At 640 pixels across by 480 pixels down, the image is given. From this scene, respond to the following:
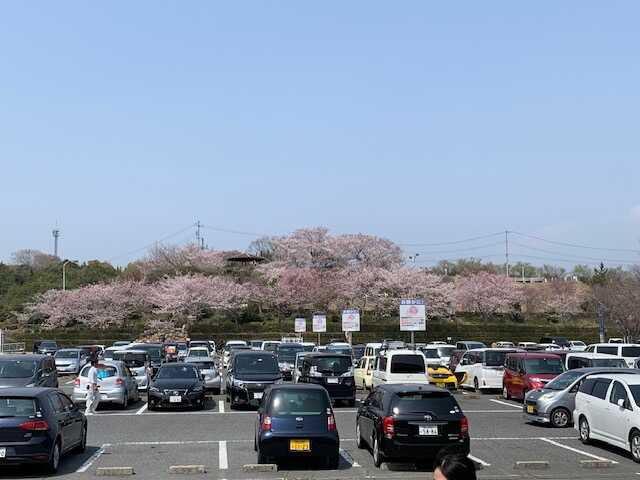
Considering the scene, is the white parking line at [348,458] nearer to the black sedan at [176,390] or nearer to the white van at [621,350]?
the black sedan at [176,390]

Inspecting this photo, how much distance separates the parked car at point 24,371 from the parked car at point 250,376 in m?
5.66

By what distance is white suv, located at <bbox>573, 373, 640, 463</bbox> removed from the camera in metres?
15.1

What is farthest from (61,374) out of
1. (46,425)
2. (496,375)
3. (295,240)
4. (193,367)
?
(295,240)

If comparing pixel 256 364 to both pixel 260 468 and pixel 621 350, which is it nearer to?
pixel 260 468

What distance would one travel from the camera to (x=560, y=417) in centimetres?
2023

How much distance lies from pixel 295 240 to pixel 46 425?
261 ft

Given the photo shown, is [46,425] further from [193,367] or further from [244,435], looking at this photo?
[193,367]

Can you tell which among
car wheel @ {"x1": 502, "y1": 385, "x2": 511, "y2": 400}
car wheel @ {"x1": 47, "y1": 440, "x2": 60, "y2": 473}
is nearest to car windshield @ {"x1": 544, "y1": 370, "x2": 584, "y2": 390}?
car wheel @ {"x1": 502, "y1": 385, "x2": 511, "y2": 400}

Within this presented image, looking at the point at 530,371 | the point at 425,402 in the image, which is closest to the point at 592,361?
the point at 530,371

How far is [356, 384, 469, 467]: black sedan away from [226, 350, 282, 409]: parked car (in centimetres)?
993

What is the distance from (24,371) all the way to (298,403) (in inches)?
474

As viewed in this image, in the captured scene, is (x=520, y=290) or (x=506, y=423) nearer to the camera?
(x=506, y=423)

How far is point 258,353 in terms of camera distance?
83.0ft

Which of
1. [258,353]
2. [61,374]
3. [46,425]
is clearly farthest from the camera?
[61,374]
